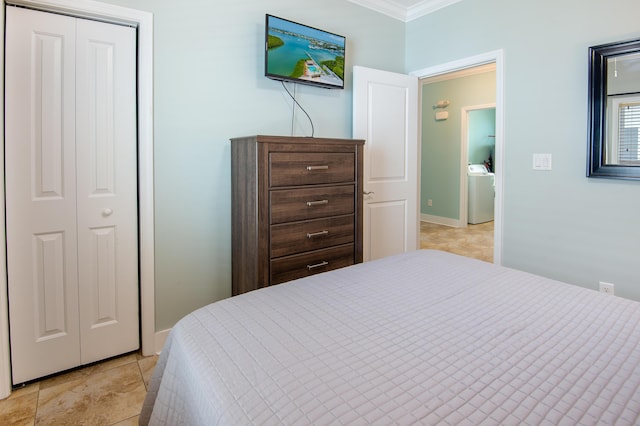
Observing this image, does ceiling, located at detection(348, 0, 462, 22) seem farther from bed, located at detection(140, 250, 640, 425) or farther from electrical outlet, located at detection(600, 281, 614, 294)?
bed, located at detection(140, 250, 640, 425)

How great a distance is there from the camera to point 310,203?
236 centimetres

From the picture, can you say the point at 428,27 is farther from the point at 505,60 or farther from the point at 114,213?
the point at 114,213

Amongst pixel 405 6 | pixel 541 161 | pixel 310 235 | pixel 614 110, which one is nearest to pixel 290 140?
pixel 310 235

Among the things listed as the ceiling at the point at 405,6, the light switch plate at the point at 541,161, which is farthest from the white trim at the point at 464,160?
the light switch plate at the point at 541,161

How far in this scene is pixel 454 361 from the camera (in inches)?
37.5

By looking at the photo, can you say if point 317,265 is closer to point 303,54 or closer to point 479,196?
point 303,54

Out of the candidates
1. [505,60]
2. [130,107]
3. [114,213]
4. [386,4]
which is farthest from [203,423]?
[386,4]

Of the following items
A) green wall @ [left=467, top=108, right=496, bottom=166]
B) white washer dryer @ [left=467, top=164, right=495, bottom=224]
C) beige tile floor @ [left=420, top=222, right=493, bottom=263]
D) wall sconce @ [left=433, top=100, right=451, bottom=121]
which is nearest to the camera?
beige tile floor @ [left=420, top=222, right=493, bottom=263]

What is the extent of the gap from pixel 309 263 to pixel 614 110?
212cm

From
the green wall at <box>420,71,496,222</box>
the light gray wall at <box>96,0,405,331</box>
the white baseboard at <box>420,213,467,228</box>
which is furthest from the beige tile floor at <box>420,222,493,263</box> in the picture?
the light gray wall at <box>96,0,405,331</box>

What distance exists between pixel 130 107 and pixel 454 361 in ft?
7.23

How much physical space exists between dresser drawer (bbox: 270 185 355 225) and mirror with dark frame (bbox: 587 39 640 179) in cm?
158

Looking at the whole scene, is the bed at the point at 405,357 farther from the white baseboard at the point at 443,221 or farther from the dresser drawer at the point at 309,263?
the white baseboard at the point at 443,221

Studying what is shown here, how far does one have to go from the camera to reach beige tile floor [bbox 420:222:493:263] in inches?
193
